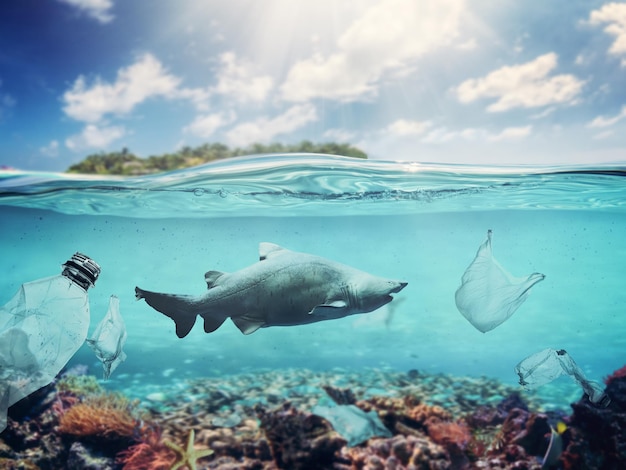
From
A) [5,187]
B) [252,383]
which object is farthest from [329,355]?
[5,187]

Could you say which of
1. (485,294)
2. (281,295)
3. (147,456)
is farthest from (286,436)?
(281,295)

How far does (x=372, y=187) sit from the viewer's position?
9188 mm

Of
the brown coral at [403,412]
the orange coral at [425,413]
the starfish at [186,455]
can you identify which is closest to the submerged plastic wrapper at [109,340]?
the starfish at [186,455]

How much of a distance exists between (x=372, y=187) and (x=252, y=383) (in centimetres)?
519

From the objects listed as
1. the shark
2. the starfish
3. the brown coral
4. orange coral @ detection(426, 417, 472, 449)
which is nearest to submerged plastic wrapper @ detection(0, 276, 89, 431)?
the shark

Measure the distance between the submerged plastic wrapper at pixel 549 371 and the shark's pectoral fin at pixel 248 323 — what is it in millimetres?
3957

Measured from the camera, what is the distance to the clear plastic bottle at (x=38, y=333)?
4.13 meters

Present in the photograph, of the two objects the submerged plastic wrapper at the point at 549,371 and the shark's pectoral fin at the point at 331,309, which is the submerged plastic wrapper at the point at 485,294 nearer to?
the submerged plastic wrapper at the point at 549,371

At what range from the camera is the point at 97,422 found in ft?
20.0

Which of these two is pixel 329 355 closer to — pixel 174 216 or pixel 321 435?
pixel 321 435

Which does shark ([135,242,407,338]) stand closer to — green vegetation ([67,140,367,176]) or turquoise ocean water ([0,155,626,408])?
turquoise ocean water ([0,155,626,408])

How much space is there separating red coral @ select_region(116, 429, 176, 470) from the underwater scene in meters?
0.03

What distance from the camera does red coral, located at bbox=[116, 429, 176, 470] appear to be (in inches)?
232

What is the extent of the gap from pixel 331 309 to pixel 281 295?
0.50 meters
